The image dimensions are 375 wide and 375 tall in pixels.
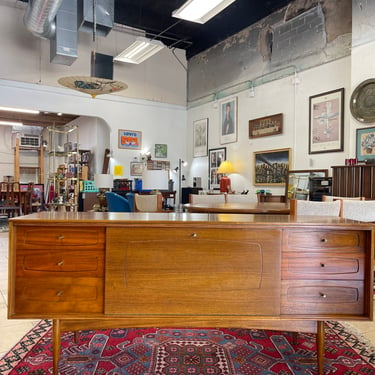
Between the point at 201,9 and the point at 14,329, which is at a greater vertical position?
the point at 201,9

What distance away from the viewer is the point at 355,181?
5117 millimetres

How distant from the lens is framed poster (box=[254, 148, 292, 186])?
740 centimetres

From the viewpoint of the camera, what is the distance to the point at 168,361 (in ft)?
6.64

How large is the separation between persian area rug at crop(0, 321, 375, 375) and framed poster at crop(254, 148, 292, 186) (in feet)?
17.0

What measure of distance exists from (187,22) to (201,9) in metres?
3.67

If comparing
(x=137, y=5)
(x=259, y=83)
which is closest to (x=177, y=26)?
(x=137, y=5)

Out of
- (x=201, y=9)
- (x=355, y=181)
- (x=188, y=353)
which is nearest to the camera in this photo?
(x=188, y=353)

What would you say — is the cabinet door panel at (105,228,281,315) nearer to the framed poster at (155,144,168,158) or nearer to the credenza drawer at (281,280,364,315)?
the credenza drawer at (281,280,364,315)

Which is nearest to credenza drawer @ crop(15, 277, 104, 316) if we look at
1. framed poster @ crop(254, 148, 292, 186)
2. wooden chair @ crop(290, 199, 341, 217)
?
wooden chair @ crop(290, 199, 341, 217)

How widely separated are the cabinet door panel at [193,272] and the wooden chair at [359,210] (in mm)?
1757

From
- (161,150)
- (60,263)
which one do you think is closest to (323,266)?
(60,263)

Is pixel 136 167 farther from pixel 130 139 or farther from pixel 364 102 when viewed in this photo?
pixel 364 102

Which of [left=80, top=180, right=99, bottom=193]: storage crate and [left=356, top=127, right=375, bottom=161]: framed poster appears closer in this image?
[left=356, top=127, right=375, bottom=161]: framed poster

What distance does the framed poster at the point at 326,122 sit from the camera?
6.28 metres
